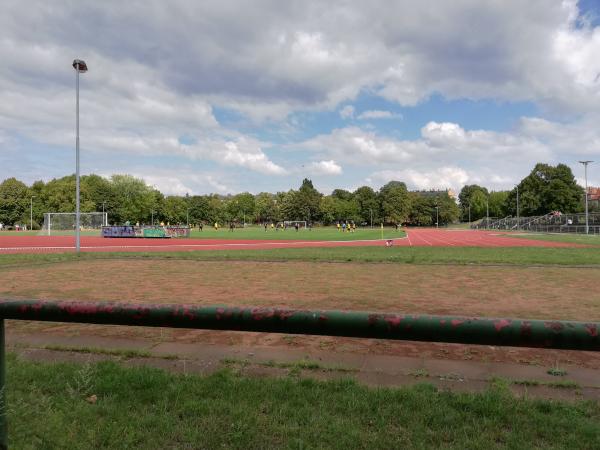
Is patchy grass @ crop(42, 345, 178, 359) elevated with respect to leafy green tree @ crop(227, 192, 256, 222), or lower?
lower

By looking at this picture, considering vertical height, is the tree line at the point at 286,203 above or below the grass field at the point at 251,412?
above

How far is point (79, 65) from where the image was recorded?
69.5ft

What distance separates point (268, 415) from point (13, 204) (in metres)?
124

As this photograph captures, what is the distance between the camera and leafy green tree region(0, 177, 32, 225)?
106 metres

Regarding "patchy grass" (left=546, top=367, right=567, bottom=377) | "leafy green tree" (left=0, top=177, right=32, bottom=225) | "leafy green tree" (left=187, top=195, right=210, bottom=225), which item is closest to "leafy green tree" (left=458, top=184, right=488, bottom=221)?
"leafy green tree" (left=187, top=195, right=210, bottom=225)

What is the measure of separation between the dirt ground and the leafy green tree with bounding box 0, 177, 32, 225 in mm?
109205

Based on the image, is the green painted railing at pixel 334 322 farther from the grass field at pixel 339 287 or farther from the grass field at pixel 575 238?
the grass field at pixel 575 238

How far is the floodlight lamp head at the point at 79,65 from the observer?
2105 centimetres

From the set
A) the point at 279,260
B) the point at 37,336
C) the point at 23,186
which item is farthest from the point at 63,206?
the point at 37,336

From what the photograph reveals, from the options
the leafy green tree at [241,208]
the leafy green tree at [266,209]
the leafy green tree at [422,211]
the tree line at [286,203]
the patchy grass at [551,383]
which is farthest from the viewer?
the leafy green tree at [266,209]

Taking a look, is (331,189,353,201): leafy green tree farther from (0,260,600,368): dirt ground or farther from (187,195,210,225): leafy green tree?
(0,260,600,368): dirt ground

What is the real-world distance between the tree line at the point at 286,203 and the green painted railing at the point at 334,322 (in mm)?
106019

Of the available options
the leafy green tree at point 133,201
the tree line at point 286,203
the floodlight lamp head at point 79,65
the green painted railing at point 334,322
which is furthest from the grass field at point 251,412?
the leafy green tree at point 133,201

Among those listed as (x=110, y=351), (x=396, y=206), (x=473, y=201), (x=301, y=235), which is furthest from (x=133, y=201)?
(x=110, y=351)
